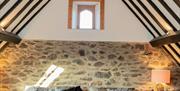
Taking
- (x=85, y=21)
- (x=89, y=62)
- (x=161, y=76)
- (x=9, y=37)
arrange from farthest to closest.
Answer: (x=85, y=21) < (x=89, y=62) < (x=161, y=76) < (x=9, y=37)

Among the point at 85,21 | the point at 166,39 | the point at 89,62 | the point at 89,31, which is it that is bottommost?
the point at 89,62

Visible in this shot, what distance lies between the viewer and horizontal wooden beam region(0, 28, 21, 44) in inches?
256

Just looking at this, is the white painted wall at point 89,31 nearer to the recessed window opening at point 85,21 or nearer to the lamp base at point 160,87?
the recessed window opening at point 85,21

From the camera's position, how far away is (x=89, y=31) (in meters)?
7.97

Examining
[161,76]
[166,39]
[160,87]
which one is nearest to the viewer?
[166,39]

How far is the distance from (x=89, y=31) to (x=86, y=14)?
453 mm

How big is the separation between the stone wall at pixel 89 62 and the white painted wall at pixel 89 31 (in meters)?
0.15

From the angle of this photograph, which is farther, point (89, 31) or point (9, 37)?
point (89, 31)

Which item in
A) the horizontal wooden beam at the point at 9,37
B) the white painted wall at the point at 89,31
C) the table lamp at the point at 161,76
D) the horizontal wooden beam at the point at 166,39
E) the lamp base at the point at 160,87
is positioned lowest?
the lamp base at the point at 160,87

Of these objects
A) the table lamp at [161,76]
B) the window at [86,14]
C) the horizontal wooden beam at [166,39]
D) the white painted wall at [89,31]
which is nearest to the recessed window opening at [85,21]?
the window at [86,14]

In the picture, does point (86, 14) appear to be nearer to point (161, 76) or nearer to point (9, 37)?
point (9, 37)

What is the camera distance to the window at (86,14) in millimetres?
7945

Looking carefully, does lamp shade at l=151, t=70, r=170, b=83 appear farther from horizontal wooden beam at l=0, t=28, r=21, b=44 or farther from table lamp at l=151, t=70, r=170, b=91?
horizontal wooden beam at l=0, t=28, r=21, b=44

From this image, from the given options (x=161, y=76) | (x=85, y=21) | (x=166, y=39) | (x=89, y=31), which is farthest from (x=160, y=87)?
(x=85, y=21)
